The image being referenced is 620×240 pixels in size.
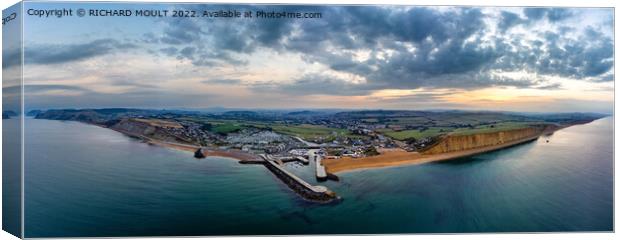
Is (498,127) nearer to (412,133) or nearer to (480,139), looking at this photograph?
(480,139)

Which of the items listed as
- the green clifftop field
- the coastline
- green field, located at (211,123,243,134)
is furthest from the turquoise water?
green field, located at (211,123,243,134)

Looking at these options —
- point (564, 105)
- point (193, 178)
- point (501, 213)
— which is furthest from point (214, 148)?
point (564, 105)

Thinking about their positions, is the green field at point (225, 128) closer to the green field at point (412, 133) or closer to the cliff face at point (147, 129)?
the cliff face at point (147, 129)

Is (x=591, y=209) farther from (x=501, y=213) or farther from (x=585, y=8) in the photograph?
(x=585, y=8)

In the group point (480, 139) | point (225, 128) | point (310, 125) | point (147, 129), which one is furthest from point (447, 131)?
point (147, 129)

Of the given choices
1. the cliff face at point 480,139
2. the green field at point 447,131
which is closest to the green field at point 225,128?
the green field at point 447,131
